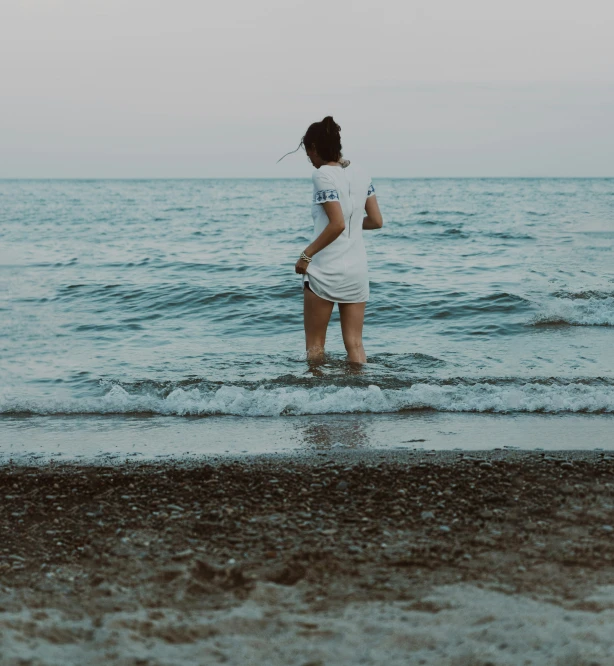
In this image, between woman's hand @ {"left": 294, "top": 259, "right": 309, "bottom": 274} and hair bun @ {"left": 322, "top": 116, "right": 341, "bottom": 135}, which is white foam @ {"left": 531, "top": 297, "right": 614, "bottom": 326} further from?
hair bun @ {"left": 322, "top": 116, "right": 341, "bottom": 135}

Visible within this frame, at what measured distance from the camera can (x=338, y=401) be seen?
16.8 feet

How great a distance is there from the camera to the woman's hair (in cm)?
488

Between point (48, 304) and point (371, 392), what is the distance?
20.4 ft

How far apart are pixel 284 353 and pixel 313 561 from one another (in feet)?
14.8

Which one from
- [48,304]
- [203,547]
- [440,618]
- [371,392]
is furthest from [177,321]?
[440,618]

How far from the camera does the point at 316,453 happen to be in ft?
13.1

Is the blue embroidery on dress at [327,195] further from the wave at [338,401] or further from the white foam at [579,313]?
the white foam at [579,313]

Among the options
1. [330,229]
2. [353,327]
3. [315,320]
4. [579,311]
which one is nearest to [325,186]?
[330,229]

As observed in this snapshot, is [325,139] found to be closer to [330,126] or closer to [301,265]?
[330,126]

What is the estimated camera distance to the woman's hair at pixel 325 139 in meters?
4.88

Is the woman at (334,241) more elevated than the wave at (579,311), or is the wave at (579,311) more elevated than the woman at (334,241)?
the woman at (334,241)

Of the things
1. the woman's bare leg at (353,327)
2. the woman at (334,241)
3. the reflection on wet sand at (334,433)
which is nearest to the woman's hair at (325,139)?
the woman at (334,241)

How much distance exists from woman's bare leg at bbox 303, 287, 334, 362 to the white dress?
80mm

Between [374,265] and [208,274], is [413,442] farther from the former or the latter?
[374,265]
